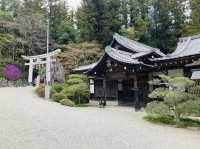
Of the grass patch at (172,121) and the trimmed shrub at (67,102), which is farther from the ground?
the trimmed shrub at (67,102)

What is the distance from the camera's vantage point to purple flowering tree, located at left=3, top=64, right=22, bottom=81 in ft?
120

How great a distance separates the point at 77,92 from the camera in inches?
845

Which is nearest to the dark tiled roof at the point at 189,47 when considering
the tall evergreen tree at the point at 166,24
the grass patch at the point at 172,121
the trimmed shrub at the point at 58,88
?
the grass patch at the point at 172,121

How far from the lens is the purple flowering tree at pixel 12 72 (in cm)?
3672

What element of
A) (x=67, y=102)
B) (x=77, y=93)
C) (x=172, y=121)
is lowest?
(x=172, y=121)

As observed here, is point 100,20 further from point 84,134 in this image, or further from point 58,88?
point 84,134

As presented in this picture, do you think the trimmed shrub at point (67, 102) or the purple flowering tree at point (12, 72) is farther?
the purple flowering tree at point (12, 72)

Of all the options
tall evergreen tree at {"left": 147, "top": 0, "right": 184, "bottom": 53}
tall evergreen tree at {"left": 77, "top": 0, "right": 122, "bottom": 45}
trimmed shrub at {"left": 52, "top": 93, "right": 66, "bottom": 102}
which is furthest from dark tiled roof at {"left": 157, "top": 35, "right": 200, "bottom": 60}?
tall evergreen tree at {"left": 77, "top": 0, "right": 122, "bottom": 45}

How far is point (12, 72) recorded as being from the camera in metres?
37.4

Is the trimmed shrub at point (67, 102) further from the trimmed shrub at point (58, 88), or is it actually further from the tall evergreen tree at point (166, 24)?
the tall evergreen tree at point (166, 24)

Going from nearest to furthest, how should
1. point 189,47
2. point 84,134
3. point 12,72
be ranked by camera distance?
point 84,134, point 189,47, point 12,72

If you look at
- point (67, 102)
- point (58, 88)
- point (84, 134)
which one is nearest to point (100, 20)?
point (58, 88)

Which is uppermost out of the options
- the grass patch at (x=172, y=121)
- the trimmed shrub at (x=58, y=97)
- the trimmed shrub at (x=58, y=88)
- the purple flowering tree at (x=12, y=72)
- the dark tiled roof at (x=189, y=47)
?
the dark tiled roof at (x=189, y=47)

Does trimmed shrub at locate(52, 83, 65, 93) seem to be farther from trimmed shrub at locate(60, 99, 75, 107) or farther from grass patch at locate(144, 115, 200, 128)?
grass patch at locate(144, 115, 200, 128)
